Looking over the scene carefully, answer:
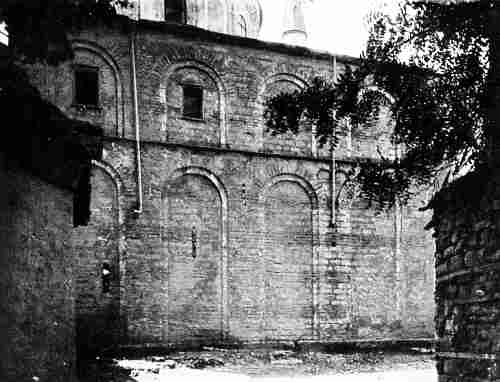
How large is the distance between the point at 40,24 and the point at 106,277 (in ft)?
42.0

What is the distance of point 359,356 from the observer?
17734 mm

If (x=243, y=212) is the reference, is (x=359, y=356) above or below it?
below

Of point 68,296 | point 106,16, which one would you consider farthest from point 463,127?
point 68,296

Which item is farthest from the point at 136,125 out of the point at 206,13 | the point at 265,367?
the point at 206,13

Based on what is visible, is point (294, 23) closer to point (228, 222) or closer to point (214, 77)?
point (214, 77)

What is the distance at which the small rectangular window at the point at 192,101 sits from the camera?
19016 millimetres

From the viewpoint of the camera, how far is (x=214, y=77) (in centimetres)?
1931

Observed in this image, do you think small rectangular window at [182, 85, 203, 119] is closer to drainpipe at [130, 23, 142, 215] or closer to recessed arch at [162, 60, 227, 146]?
recessed arch at [162, 60, 227, 146]

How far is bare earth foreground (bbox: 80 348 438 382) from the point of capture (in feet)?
42.8

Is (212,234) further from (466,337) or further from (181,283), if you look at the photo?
(466,337)

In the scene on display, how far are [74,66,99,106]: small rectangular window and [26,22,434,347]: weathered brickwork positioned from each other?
0.27 metres

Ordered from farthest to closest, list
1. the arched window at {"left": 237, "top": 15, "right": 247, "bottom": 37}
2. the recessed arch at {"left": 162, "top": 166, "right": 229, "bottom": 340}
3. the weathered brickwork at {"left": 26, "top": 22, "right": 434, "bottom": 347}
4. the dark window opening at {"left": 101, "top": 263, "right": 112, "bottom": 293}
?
1. the arched window at {"left": 237, "top": 15, "right": 247, "bottom": 37}
2. the recessed arch at {"left": 162, "top": 166, "right": 229, "bottom": 340}
3. the weathered brickwork at {"left": 26, "top": 22, "right": 434, "bottom": 347}
4. the dark window opening at {"left": 101, "top": 263, "right": 112, "bottom": 293}

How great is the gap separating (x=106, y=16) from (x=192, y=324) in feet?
44.2

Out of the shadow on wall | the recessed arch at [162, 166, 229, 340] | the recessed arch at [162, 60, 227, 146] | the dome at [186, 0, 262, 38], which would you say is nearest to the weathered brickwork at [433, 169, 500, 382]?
the shadow on wall
